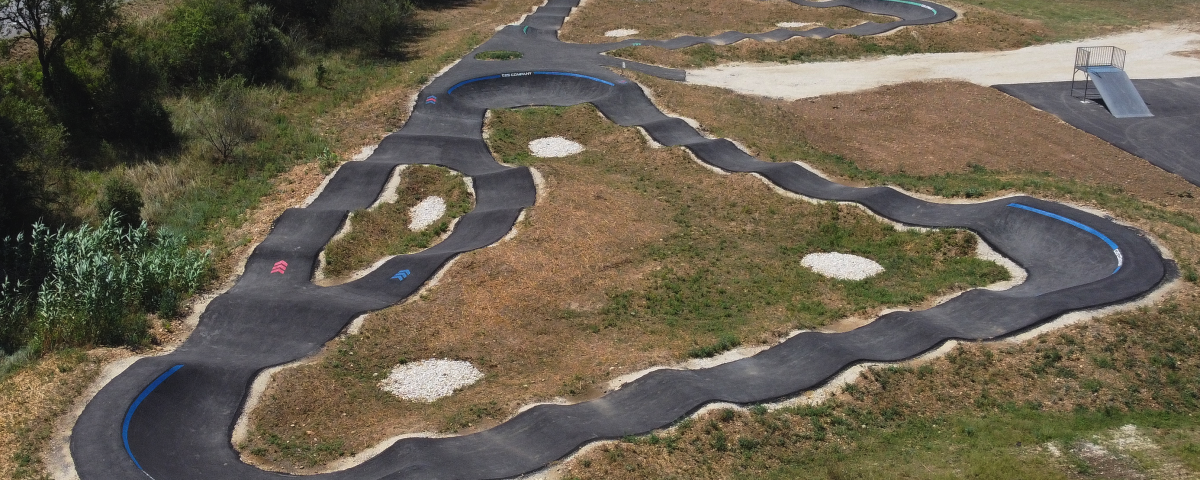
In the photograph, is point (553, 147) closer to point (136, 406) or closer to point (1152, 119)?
point (136, 406)

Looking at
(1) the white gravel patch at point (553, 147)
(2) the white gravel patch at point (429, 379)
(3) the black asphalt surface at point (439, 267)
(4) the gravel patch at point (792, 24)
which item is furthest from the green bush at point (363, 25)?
(2) the white gravel patch at point (429, 379)

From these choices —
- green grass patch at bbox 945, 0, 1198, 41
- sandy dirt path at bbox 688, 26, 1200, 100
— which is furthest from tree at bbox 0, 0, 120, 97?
green grass patch at bbox 945, 0, 1198, 41

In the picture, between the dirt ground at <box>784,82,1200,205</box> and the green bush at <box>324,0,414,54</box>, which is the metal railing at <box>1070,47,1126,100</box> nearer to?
the dirt ground at <box>784,82,1200,205</box>

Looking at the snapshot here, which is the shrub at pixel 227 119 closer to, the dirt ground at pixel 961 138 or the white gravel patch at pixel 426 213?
the white gravel patch at pixel 426 213

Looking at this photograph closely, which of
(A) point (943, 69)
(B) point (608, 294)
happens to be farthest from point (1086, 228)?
(A) point (943, 69)

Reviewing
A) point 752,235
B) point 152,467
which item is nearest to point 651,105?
point 752,235

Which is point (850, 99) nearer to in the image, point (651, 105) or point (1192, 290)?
point (651, 105)
